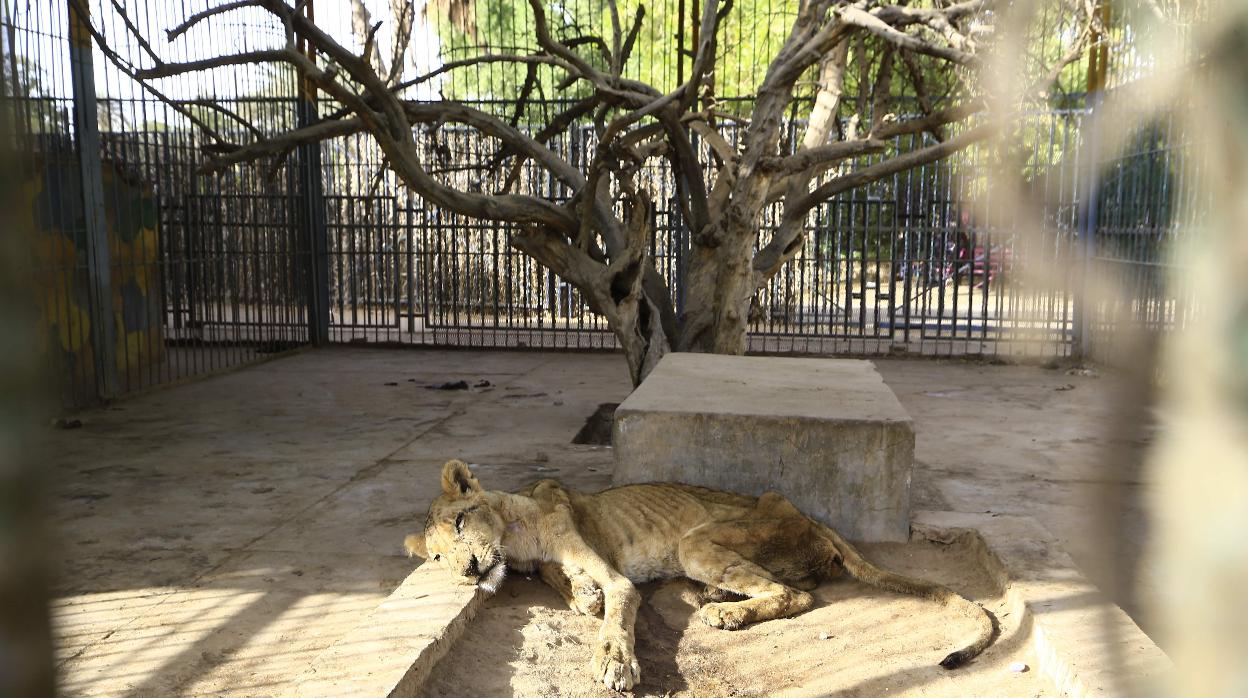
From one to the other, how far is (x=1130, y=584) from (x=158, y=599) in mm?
4379

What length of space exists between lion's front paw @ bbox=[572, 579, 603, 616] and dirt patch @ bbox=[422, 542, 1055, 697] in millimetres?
43

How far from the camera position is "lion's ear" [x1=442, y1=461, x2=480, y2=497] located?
424cm

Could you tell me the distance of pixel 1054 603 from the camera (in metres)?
3.88

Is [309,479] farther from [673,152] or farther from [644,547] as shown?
[673,152]

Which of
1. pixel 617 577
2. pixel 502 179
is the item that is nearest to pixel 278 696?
pixel 617 577

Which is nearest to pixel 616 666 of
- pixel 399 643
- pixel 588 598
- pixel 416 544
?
pixel 588 598

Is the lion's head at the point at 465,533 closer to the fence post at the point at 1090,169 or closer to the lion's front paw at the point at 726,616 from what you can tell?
the lion's front paw at the point at 726,616

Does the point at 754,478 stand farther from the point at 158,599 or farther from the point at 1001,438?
the point at 1001,438

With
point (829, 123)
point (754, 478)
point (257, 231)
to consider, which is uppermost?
point (829, 123)

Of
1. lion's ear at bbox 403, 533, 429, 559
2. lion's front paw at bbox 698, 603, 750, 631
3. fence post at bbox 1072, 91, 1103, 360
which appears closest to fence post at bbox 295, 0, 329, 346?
fence post at bbox 1072, 91, 1103, 360

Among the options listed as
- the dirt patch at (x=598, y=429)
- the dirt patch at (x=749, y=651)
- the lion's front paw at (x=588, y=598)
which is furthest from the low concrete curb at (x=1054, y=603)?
the dirt patch at (x=598, y=429)

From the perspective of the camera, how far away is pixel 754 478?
4.89m

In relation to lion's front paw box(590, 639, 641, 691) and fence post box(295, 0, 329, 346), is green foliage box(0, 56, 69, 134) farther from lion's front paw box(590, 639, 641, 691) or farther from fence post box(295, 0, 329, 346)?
lion's front paw box(590, 639, 641, 691)

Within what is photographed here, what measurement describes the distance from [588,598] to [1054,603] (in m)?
1.79
